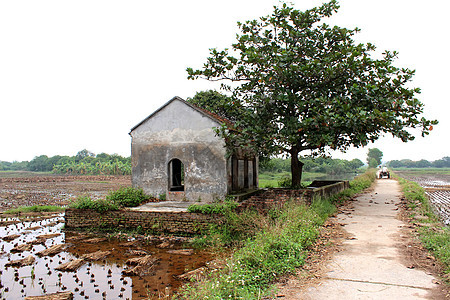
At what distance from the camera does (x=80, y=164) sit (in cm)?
6656

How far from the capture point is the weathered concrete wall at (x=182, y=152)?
13.6 m

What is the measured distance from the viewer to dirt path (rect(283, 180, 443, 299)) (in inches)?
183

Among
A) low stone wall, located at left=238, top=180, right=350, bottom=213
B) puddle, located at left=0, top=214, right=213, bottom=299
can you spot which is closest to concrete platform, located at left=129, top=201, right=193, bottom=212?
puddle, located at left=0, top=214, right=213, bottom=299

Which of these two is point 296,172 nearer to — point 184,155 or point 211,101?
point 184,155

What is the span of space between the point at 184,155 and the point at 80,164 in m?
59.5

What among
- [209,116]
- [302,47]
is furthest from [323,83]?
[209,116]

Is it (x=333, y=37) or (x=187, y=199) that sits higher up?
(x=333, y=37)

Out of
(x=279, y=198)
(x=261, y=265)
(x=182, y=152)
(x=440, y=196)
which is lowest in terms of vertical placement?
(x=440, y=196)

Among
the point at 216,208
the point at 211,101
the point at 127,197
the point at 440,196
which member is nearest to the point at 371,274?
the point at 216,208

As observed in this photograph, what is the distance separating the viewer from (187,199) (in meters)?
14.1

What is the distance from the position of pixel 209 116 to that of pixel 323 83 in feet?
15.9

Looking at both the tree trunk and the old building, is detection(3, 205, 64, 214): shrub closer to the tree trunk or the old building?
the old building

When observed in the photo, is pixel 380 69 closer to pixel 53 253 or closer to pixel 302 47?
pixel 302 47

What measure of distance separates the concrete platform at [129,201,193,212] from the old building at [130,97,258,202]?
1.35ft
